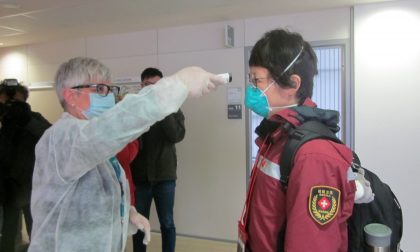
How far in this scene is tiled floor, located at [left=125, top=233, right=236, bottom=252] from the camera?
11.1 ft

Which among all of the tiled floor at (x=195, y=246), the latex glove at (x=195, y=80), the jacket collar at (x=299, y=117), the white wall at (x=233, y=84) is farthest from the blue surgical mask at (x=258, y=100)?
the tiled floor at (x=195, y=246)

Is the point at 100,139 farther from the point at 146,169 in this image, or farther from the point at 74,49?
the point at 74,49

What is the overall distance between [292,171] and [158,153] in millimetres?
1961

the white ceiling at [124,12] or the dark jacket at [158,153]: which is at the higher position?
the white ceiling at [124,12]

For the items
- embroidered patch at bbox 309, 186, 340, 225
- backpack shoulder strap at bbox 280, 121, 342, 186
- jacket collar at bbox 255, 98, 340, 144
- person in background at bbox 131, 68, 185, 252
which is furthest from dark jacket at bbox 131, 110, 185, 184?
embroidered patch at bbox 309, 186, 340, 225

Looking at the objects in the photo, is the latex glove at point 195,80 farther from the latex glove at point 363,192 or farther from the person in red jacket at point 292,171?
the latex glove at point 363,192

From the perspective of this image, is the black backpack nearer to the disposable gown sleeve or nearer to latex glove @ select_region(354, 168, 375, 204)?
latex glove @ select_region(354, 168, 375, 204)

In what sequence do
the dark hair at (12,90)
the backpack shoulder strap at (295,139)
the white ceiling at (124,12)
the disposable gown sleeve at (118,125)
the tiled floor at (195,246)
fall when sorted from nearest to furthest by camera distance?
the disposable gown sleeve at (118,125)
the backpack shoulder strap at (295,139)
the white ceiling at (124,12)
the dark hair at (12,90)
the tiled floor at (195,246)

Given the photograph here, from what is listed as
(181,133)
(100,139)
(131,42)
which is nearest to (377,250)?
(100,139)

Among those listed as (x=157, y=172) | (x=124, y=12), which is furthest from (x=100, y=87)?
(x=124, y=12)

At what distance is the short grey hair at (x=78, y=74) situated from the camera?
1.24m

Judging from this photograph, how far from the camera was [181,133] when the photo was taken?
9.37ft

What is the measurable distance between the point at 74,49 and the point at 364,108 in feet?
11.0

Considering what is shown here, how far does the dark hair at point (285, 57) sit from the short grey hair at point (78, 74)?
599mm
